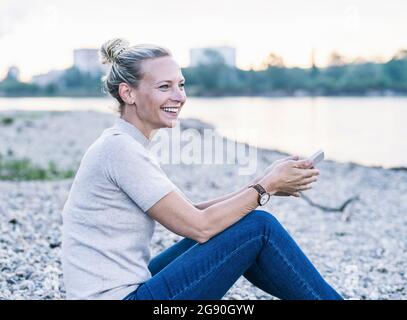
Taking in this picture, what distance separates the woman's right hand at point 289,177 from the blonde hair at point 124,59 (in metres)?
0.72

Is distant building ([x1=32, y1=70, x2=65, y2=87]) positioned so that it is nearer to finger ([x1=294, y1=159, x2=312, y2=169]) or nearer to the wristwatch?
finger ([x1=294, y1=159, x2=312, y2=169])

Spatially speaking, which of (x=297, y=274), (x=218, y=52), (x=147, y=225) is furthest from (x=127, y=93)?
(x=218, y=52)

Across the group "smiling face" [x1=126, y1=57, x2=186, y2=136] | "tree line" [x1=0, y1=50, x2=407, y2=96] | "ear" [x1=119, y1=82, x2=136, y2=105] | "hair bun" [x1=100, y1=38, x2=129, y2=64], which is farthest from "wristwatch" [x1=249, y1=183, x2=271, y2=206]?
"tree line" [x1=0, y1=50, x2=407, y2=96]

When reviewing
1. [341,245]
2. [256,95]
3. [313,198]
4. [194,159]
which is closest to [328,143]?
[194,159]

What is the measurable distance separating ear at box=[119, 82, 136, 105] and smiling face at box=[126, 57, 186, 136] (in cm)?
2

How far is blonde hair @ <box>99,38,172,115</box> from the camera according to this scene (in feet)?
8.06

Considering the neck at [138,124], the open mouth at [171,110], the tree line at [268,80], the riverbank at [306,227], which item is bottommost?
the tree line at [268,80]

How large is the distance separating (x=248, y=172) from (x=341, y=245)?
5.82 meters

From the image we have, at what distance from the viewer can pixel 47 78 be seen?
96.9 metres

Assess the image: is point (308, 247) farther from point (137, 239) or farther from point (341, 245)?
point (137, 239)

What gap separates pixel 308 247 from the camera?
5.29m

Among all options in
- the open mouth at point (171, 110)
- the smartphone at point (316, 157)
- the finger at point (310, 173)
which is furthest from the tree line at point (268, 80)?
the open mouth at point (171, 110)

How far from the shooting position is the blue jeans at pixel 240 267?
2.28m

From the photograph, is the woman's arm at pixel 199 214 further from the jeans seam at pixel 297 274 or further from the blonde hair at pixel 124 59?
the blonde hair at pixel 124 59
